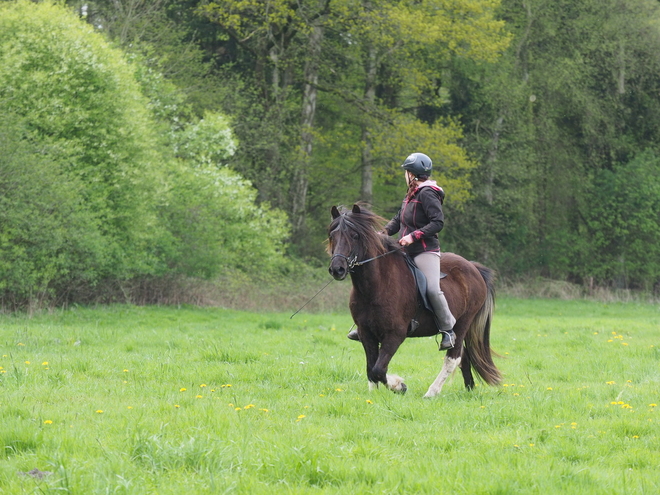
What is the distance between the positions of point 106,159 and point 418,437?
1984 cm

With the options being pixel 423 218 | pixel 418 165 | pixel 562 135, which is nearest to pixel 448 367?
pixel 423 218

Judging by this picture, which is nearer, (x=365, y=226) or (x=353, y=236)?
(x=353, y=236)

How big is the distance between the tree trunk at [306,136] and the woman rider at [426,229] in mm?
28824

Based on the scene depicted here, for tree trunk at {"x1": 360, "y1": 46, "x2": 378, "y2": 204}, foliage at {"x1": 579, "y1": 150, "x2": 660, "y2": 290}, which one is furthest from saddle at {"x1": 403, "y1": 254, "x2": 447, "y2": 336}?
foliage at {"x1": 579, "y1": 150, "x2": 660, "y2": 290}

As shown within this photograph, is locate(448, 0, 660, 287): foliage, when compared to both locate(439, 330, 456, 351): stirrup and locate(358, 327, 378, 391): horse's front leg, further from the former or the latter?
locate(358, 327, 378, 391): horse's front leg

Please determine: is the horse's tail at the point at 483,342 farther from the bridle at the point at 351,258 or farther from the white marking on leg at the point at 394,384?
the bridle at the point at 351,258

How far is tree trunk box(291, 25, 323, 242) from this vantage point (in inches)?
1481

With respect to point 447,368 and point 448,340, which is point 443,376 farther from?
point 448,340

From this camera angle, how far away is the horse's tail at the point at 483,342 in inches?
406

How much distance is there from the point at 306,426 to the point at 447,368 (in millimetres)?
3156

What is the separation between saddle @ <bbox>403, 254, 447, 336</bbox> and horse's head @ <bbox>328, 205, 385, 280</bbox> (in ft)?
1.63

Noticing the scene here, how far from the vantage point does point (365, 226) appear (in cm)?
911

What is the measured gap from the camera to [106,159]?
24.7 meters

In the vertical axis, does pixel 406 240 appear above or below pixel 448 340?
above
